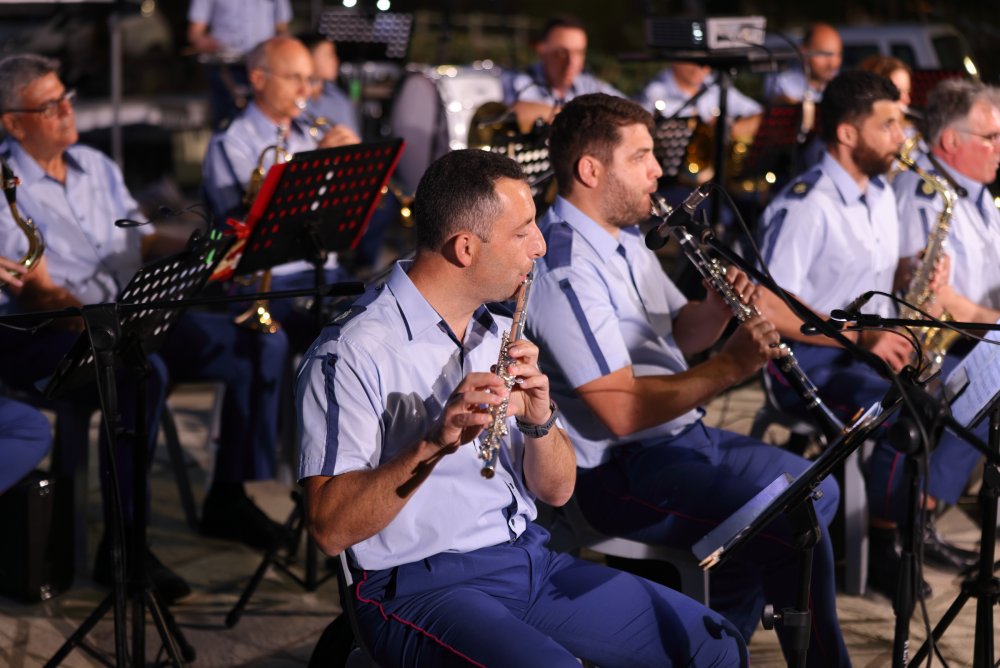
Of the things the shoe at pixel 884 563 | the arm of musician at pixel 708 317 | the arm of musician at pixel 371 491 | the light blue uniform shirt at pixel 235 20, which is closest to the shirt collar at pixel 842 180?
the arm of musician at pixel 708 317

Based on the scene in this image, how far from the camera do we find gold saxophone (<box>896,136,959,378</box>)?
4238 millimetres

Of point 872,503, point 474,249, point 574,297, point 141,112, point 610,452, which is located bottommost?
point 141,112

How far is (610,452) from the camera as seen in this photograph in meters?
3.33

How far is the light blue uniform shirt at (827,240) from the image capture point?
162 inches

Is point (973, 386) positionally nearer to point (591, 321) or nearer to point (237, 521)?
point (591, 321)

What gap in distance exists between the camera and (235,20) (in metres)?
8.13

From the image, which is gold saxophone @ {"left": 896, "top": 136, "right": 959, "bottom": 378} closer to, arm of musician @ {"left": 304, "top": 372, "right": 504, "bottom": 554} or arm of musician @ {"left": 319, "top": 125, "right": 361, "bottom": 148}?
arm of musician @ {"left": 319, "top": 125, "right": 361, "bottom": 148}

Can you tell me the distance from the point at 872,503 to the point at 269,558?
6.38 feet

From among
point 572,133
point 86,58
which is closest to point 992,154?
point 572,133

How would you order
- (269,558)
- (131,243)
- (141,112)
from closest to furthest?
(269,558), (131,243), (141,112)

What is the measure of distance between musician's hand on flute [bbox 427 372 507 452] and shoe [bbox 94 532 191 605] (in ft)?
6.31

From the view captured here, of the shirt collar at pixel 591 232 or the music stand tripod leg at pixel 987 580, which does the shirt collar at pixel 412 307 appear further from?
the music stand tripod leg at pixel 987 580

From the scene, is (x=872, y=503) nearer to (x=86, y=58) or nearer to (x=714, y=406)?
(x=714, y=406)

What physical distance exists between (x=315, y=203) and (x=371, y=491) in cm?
157
